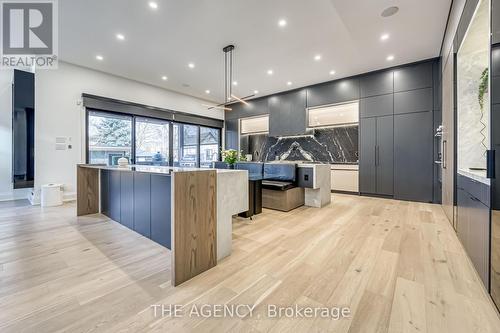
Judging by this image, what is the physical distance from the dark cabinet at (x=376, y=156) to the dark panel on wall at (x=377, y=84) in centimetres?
63

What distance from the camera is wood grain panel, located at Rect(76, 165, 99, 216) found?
3.50m

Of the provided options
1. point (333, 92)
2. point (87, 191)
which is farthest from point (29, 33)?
point (333, 92)

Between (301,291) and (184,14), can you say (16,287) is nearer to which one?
(301,291)

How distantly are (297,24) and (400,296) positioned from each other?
3705 mm

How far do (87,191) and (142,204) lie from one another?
1798 mm

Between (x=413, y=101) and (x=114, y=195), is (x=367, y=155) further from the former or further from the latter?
(x=114, y=195)

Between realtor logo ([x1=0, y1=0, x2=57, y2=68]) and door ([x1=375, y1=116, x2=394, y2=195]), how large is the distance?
6381 mm

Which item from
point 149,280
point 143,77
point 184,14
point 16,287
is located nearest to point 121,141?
point 143,77

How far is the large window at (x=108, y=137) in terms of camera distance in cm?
511

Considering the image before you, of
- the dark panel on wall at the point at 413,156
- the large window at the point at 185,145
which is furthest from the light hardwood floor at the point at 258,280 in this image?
the large window at the point at 185,145

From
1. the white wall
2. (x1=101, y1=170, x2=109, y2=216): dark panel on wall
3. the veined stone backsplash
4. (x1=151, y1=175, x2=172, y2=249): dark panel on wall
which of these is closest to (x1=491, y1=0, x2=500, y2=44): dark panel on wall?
(x1=151, y1=175, x2=172, y2=249): dark panel on wall

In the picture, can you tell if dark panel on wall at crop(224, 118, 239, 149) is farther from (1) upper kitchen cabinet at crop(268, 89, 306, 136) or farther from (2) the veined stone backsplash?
(1) upper kitchen cabinet at crop(268, 89, 306, 136)

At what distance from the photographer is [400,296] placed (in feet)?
4.79

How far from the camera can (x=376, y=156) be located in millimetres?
5043
